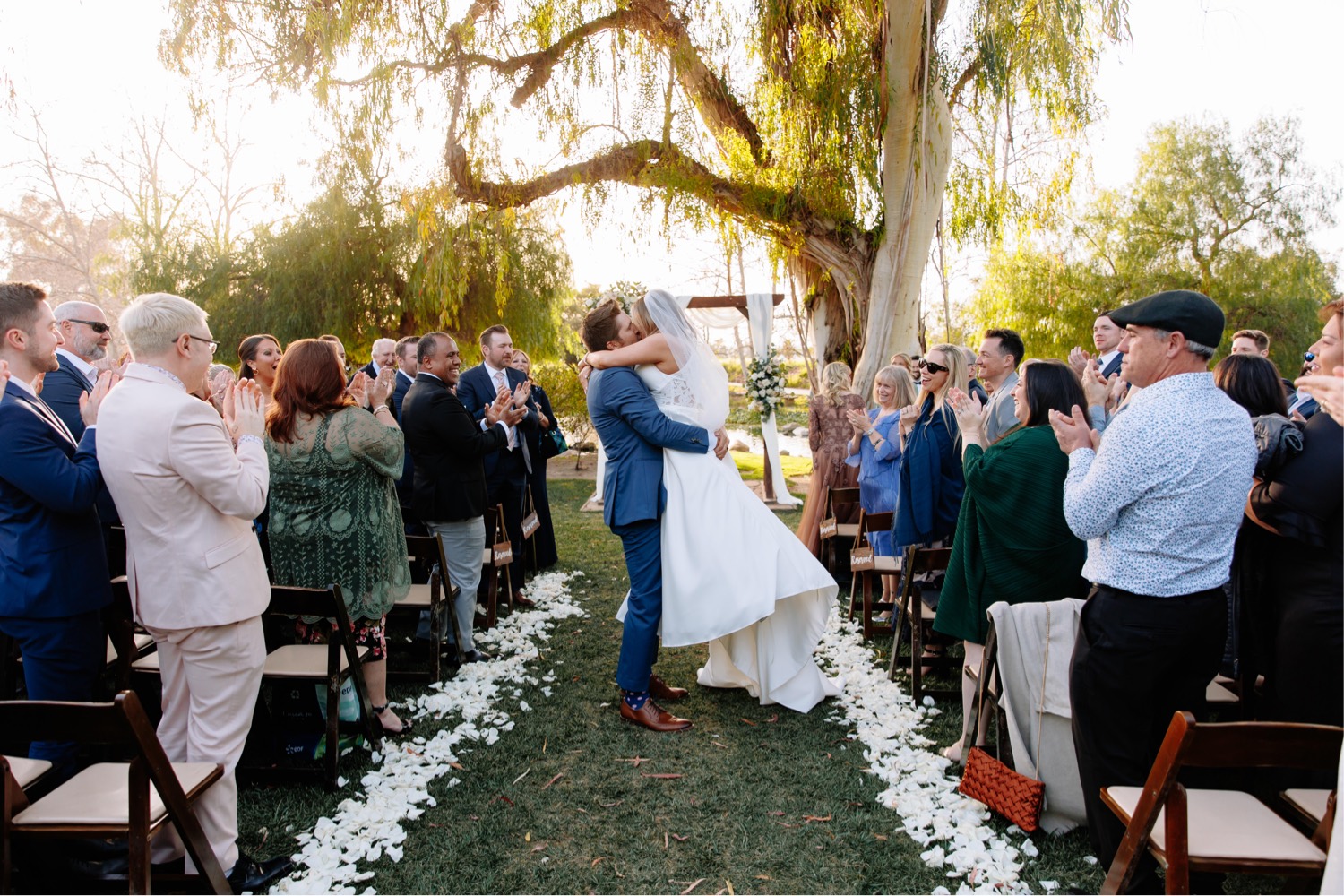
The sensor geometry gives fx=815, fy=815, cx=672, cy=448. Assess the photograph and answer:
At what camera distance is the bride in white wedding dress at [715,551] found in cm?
463

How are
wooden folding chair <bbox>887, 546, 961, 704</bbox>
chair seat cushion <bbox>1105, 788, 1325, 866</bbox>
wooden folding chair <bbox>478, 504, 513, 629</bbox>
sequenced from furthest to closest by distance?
1. wooden folding chair <bbox>478, 504, 513, 629</bbox>
2. wooden folding chair <bbox>887, 546, 961, 704</bbox>
3. chair seat cushion <bbox>1105, 788, 1325, 866</bbox>

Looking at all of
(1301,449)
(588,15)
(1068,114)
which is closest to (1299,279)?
(1068,114)

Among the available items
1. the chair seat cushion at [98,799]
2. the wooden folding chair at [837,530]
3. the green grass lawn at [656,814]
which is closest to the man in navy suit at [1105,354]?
the wooden folding chair at [837,530]

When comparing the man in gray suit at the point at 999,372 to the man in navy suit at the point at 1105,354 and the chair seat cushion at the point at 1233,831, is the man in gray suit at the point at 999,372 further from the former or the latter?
the chair seat cushion at the point at 1233,831

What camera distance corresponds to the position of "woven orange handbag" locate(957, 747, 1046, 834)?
3371mm

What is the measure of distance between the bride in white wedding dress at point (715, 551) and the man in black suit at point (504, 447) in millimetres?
2653

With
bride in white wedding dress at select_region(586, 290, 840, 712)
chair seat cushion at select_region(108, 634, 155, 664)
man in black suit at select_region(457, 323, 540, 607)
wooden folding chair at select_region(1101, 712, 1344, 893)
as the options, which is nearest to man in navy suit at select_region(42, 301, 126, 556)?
chair seat cushion at select_region(108, 634, 155, 664)

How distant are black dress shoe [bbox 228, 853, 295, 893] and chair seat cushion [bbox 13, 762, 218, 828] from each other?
503 millimetres

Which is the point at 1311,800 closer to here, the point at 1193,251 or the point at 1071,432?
the point at 1071,432

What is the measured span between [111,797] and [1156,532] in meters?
3.49

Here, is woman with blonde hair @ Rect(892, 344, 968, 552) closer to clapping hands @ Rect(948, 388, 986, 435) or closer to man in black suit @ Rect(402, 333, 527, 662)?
clapping hands @ Rect(948, 388, 986, 435)

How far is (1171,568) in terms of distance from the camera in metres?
2.67

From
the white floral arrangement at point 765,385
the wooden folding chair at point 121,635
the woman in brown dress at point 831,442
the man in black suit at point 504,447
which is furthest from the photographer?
the white floral arrangement at point 765,385

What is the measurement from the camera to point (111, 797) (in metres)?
2.62
